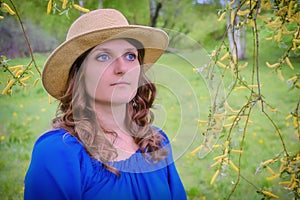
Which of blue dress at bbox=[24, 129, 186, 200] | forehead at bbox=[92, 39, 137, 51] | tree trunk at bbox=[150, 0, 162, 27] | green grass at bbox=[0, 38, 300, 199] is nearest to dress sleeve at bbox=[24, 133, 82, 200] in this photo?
blue dress at bbox=[24, 129, 186, 200]

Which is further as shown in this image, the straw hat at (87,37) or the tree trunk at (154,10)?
the tree trunk at (154,10)

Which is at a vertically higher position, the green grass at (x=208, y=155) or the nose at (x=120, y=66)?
the nose at (x=120, y=66)

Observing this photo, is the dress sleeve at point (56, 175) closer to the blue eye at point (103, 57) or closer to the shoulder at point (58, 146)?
the shoulder at point (58, 146)

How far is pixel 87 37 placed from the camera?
907 mm

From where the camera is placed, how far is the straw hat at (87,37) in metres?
0.91

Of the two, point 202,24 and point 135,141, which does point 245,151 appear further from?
point 135,141

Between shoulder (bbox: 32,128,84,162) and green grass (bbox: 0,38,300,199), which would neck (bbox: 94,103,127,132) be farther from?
green grass (bbox: 0,38,300,199)

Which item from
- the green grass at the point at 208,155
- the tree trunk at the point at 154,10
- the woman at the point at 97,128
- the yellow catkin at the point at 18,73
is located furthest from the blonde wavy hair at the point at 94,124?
the tree trunk at the point at 154,10

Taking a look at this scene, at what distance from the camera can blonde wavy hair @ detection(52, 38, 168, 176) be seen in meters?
0.93

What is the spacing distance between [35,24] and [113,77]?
99cm

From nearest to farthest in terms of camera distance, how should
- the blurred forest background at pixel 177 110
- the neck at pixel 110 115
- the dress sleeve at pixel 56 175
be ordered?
the dress sleeve at pixel 56 175 < the neck at pixel 110 115 < the blurred forest background at pixel 177 110

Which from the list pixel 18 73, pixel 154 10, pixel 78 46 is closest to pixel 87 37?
pixel 78 46

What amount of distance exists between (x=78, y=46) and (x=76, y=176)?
0.96 feet

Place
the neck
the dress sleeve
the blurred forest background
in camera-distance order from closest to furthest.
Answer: the dress sleeve, the neck, the blurred forest background
